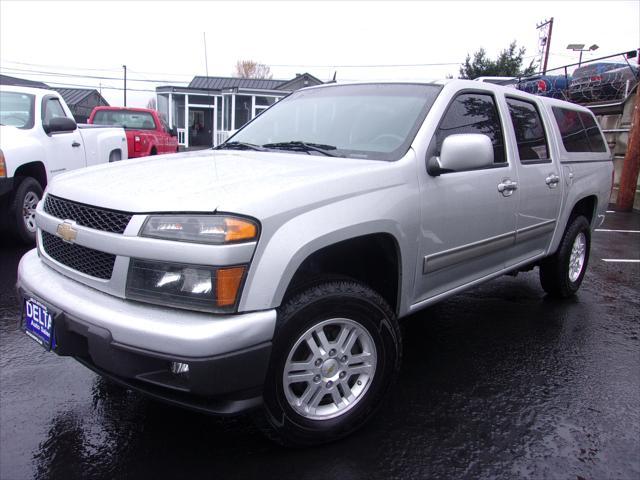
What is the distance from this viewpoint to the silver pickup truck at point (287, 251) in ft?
6.60

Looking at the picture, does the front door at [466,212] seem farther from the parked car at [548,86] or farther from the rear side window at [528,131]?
the parked car at [548,86]

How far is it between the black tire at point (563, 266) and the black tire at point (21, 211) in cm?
556

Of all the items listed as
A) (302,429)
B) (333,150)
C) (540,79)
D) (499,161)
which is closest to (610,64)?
(540,79)

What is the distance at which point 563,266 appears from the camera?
4.66 meters

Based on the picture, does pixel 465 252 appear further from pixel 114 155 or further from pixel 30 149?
pixel 114 155

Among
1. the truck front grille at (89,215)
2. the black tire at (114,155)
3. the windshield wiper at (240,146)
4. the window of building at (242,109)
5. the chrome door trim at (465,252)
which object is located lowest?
the chrome door trim at (465,252)

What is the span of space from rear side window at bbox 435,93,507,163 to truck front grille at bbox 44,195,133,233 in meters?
1.75

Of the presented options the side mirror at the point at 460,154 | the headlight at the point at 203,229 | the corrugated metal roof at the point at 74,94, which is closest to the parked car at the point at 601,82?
the side mirror at the point at 460,154

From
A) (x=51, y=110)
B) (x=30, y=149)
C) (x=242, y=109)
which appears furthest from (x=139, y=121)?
(x=242, y=109)

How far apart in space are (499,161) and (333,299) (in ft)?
6.12

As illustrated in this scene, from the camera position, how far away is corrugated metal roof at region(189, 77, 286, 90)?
30219mm

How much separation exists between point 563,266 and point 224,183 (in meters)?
3.56

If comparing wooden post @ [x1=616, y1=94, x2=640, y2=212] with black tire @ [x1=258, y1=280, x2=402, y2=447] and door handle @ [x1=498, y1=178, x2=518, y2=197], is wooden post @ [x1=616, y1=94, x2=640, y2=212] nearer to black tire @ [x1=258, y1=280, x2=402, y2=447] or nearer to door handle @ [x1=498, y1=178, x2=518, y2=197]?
door handle @ [x1=498, y1=178, x2=518, y2=197]

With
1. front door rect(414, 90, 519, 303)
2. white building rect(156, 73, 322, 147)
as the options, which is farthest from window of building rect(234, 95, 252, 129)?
front door rect(414, 90, 519, 303)
